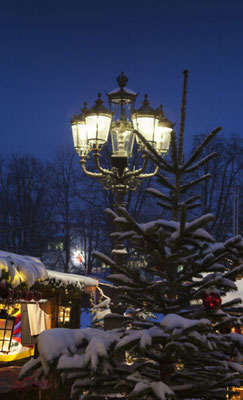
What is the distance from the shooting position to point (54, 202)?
3272cm

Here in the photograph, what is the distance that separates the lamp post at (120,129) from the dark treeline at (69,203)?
1838 cm

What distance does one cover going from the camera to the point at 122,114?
8.68m

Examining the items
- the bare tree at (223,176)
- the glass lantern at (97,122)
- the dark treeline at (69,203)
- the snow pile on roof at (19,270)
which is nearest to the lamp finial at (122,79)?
the glass lantern at (97,122)

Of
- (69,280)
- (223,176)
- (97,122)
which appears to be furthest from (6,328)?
(223,176)

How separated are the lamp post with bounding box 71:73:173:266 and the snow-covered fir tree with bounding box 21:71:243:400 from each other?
401cm

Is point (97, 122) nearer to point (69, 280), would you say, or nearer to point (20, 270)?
point (20, 270)

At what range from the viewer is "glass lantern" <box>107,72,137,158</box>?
8.63 metres

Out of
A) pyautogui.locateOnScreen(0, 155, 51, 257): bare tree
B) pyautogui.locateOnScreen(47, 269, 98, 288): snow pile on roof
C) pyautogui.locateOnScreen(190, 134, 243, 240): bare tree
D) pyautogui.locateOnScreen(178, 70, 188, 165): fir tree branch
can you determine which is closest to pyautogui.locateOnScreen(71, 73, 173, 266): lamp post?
pyautogui.locateOnScreen(47, 269, 98, 288): snow pile on roof

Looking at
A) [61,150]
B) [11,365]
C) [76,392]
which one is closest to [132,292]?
[76,392]

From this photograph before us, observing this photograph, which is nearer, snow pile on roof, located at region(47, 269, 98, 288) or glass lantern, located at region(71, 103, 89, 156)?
glass lantern, located at region(71, 103, 89, 156)

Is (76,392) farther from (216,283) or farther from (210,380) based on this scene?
(216,283)

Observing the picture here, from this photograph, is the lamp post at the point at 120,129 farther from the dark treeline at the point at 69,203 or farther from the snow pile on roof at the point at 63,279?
the dark treeline at the point at 69,203

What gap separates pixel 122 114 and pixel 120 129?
0.26 metres

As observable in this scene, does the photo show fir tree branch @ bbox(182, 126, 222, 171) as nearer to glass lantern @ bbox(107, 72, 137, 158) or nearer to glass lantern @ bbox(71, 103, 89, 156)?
glass lantern @ bbox(107, 72, 137, 158)
